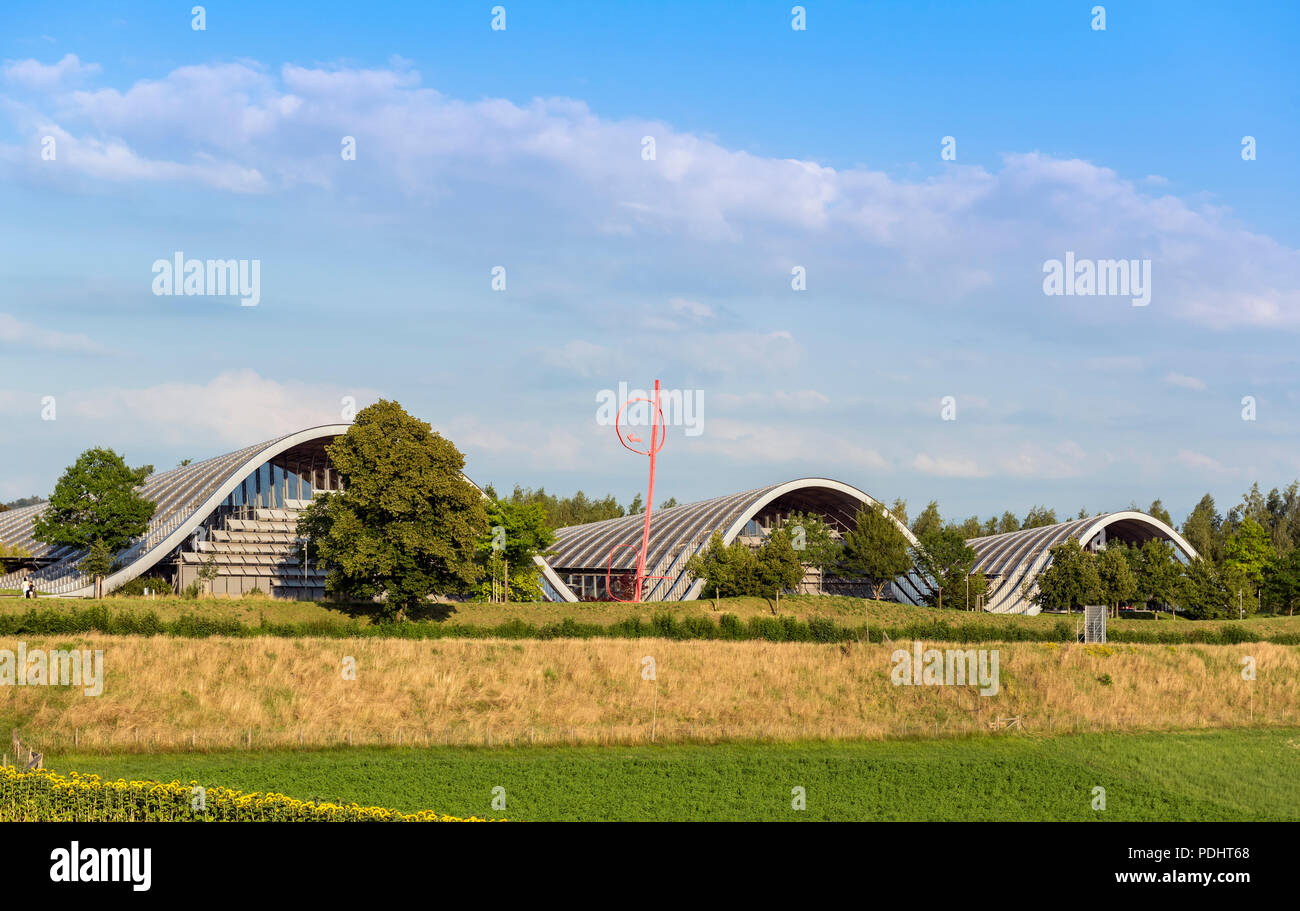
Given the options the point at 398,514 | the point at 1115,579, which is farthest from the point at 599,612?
the point at 1115,579

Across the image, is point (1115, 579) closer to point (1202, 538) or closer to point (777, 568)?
point (777, 568)

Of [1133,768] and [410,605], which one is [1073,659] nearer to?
[1133,768]

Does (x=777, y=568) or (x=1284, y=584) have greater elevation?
(x=777, y=568)

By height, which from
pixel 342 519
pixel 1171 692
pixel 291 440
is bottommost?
pixel 1171 692

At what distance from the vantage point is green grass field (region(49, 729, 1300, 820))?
80.2 ft

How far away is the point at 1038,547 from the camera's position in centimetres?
8762

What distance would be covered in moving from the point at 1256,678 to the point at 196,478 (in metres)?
62.5

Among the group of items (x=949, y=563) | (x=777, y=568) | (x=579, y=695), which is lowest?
(x=579, y=695)

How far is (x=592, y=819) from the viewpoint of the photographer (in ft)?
76.2

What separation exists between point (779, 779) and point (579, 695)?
1299 cm

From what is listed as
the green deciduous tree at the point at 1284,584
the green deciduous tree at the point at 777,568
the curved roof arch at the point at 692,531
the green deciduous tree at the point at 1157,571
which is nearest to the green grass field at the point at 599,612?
the green deciduous tree at the point at 777,568

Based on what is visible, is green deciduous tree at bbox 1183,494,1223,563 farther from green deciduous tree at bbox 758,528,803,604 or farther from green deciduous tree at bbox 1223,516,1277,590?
green deciduous tree at bbox 758,528,803,604

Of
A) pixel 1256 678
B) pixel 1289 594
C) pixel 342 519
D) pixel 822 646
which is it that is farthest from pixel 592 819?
pixel 1289 594
